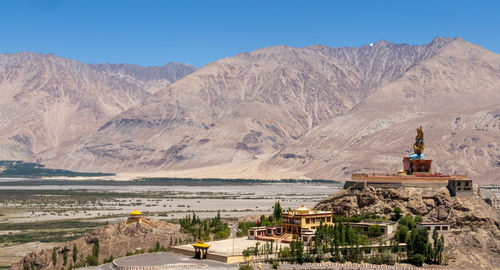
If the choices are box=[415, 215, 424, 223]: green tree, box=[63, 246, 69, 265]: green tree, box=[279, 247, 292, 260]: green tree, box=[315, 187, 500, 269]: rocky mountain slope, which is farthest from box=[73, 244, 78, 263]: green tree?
box=[415, 215, 424, 223]: green tree

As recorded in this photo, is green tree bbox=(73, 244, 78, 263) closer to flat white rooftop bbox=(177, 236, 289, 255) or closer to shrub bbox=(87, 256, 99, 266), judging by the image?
shrub bbox=(87, 256, 99, 266)

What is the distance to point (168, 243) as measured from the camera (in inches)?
3268

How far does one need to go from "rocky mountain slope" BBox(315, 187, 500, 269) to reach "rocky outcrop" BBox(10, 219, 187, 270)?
63.5 feet

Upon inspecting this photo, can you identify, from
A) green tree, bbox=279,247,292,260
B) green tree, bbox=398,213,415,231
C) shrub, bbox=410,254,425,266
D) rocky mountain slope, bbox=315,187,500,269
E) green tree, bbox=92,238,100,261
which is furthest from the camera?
green tree, bbox=398,213,415,231

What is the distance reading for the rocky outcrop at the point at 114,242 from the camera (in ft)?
266

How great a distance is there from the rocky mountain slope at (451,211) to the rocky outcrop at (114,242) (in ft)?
63.5

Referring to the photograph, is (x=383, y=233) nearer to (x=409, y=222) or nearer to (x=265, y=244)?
(x=409, y=222)

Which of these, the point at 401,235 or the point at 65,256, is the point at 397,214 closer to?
the point at 401,235

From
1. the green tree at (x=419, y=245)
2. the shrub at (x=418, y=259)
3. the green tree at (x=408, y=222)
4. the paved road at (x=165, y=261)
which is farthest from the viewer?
the green tree at (x=408, y=222)

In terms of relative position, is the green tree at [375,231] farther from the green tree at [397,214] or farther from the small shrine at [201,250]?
the small shrine at [201,250]

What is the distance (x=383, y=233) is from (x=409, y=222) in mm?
3165

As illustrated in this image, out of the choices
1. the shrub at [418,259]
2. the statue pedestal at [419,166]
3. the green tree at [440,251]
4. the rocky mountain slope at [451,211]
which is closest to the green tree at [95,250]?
the rocky mountain slope at [451,211]

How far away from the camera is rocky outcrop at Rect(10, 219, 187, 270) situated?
8100 centimetres

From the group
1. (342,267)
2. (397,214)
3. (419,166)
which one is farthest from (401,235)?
(419,166)
